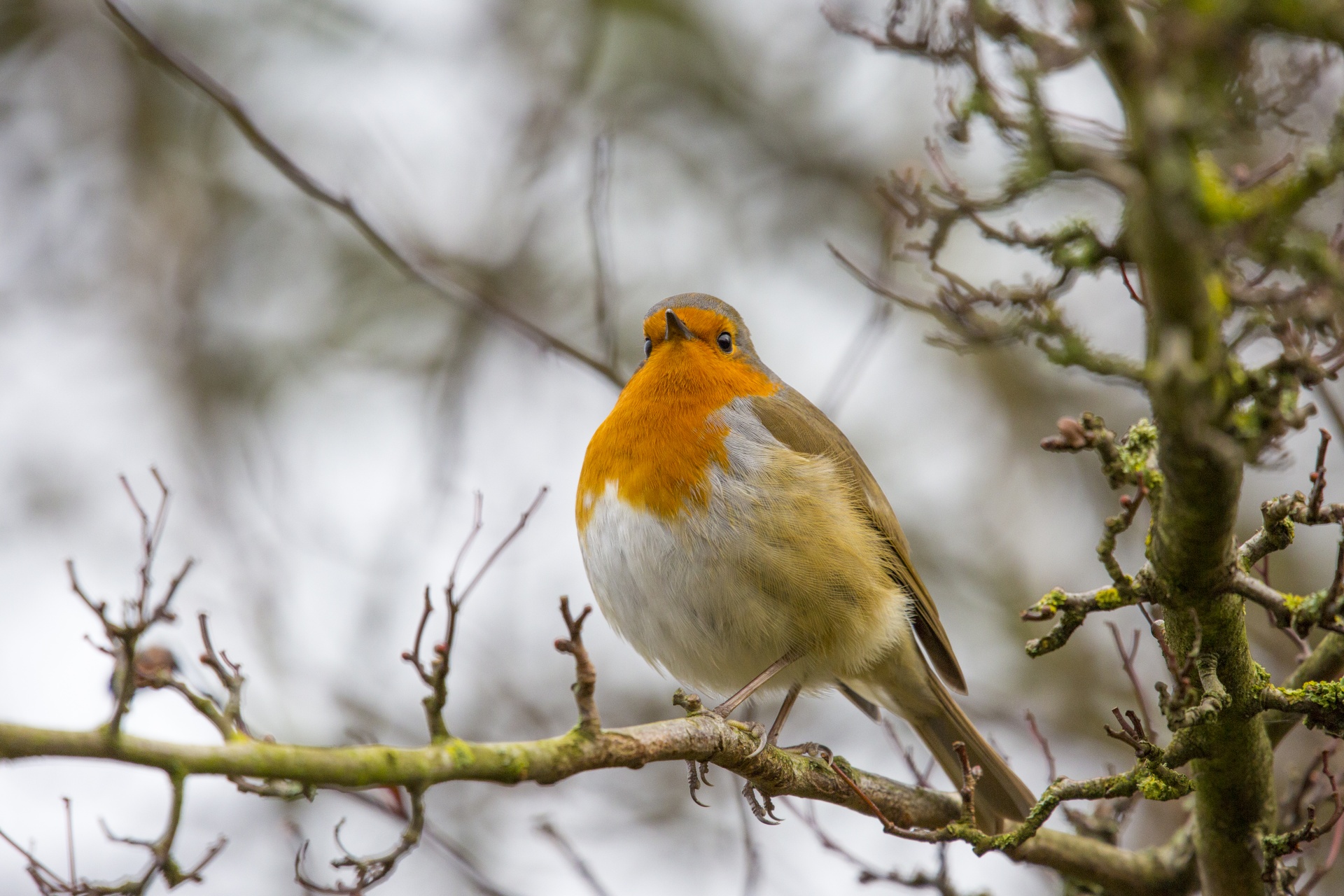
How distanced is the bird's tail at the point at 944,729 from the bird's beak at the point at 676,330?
1.62m

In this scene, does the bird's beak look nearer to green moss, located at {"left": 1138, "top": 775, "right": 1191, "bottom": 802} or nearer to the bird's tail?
Answer: the bird's tail

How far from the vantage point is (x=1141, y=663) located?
7121mm

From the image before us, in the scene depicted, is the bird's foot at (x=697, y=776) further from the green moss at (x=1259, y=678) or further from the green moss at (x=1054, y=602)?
the green moss at (x=1259, y=678)

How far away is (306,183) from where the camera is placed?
4156mm

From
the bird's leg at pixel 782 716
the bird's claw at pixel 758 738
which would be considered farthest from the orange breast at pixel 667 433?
the bird's claw at pixel 758 738

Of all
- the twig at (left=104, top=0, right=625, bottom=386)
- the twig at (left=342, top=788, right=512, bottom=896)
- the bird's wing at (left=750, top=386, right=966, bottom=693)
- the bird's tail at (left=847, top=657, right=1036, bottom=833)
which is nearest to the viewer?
the twig at (left=342, top=788, right=512, bottom=896)

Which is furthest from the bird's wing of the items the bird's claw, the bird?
the bird's claw

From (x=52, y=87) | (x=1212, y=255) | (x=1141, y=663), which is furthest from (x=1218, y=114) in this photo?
(x=52, y=87)

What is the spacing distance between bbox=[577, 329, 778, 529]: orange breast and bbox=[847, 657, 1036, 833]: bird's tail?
4.16ft

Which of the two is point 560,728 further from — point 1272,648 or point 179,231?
point 179,231

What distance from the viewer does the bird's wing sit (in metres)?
4.46

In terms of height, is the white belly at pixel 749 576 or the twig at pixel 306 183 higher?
the twig at pixel 306 183

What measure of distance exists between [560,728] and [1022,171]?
18.0 feet

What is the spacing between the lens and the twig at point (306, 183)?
3879 mm
